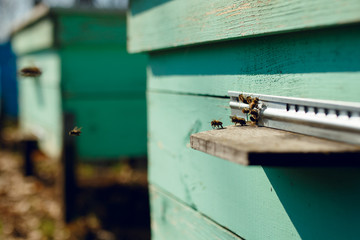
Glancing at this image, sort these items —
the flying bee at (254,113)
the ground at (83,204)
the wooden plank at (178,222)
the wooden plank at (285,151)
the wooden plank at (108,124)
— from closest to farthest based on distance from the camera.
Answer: the wooden plank at (285,151) < the flying bee at (254,113) < the wooden plank at (178,222) < the ground at (83,204) < the wooden plank at (108,124)

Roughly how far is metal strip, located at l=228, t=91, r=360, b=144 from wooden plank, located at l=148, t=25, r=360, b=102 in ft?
0.15

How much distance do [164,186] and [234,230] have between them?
2.33 feet

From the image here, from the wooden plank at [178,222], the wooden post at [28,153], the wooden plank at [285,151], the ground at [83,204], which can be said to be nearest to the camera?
the wooden plank at [285,151]

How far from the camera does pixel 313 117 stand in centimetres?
103

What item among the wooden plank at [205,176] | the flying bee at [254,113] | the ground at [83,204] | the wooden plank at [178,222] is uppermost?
the flying bee at [254,113]

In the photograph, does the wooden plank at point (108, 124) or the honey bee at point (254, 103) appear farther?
the wooden plank at point (108, 124)

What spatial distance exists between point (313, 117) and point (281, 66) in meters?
0.27

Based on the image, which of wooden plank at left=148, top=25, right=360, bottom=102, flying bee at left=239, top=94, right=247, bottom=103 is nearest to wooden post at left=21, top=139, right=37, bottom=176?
wooden plank at left=148, top=25, right=360, bottom=102

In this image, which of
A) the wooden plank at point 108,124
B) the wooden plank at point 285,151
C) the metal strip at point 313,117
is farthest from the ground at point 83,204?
the wooden plank at point 285,151

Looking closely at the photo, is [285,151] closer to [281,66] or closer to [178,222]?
[281,66]

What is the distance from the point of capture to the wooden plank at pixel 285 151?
875 millimetres

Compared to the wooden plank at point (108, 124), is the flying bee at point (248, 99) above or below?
above

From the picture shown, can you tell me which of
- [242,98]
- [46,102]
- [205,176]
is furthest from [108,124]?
[242,98]

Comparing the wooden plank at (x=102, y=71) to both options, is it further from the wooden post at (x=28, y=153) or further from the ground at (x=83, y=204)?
the wooden post at (x=28, y=153)
